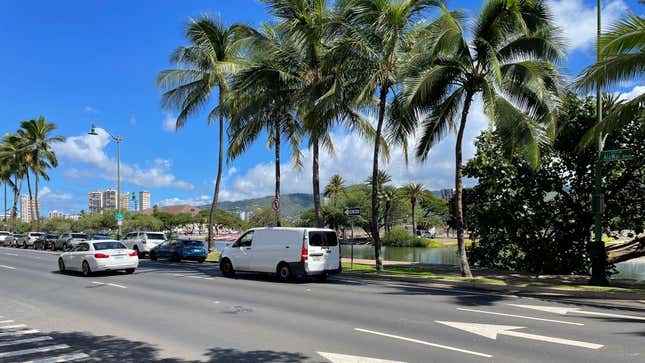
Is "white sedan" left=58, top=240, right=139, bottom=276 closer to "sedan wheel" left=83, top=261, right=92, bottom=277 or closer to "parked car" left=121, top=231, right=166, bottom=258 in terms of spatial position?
"sedan wheel" left=83, top=261, right=92, bottom=277

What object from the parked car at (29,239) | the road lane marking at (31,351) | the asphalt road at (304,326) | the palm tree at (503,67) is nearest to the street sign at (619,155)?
the palm tree at (503,67)

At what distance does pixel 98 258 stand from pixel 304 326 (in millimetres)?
12945

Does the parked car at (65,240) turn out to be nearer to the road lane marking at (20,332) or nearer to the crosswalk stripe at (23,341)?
the road lane marking at (20,332)

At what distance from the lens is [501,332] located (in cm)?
892

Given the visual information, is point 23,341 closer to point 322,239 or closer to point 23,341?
point 23,341

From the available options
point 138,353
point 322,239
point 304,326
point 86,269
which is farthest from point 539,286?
point 86,269

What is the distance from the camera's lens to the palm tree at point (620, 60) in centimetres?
1256

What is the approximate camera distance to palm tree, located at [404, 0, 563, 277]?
54.1ft

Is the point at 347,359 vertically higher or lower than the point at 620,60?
lower

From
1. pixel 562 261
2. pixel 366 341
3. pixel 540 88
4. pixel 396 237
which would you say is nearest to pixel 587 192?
pixel 562 261

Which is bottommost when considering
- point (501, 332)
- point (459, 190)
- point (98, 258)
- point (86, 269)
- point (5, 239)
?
point (501, 332)

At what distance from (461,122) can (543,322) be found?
9.94m

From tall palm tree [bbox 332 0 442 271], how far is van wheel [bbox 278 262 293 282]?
4.81m

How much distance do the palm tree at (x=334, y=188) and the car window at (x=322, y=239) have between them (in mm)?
83329
